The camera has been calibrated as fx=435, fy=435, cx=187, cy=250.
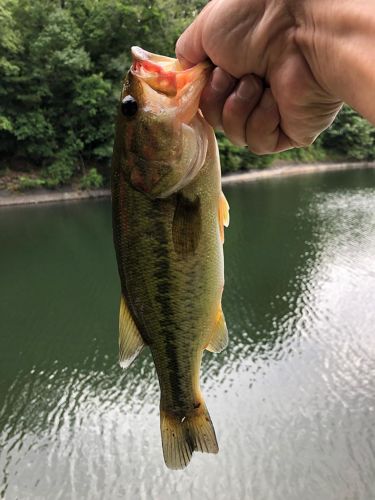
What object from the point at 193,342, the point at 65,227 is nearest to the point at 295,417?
the point at 193,342

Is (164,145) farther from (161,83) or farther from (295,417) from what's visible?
(295,417)

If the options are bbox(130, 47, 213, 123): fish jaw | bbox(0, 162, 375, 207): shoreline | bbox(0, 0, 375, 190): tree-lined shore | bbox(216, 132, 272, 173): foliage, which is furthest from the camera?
bbox(216, 132, 272, 173): foliage

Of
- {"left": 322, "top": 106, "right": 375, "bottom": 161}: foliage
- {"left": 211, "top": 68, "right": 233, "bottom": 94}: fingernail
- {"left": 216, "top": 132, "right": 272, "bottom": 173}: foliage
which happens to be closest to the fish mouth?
{"left": 211, "top": 68, "right": 233, "bottom": 94}: fingernail

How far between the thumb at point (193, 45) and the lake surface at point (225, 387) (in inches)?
275

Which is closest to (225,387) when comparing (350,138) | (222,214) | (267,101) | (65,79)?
(222,214)

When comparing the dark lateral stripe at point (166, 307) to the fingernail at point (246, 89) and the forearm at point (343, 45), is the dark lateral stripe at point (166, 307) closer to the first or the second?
the fingernail at point (246, 89)

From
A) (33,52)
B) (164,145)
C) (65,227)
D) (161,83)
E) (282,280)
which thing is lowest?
(65,227)

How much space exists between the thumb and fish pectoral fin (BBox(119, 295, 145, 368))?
1039 millimetres

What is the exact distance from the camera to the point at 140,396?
8961 millimetres

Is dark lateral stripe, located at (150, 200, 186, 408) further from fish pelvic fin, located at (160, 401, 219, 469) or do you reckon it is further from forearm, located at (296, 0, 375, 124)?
forearm, located at (296, 0, 375, 124)

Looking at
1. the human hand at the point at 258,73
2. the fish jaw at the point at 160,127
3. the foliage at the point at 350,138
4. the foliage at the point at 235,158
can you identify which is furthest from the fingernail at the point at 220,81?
the foliage at the point at 350,138

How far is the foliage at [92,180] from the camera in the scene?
86.2 feet

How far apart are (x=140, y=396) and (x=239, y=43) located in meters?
8.32

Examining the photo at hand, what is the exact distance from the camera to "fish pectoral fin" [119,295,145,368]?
1.85 m
